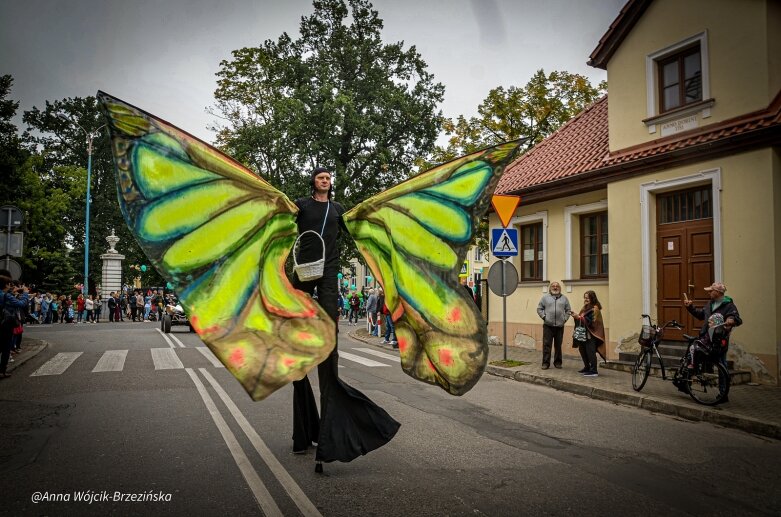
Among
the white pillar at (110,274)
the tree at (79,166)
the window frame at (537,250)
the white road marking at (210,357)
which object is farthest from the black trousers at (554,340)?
the tree at (79,166)

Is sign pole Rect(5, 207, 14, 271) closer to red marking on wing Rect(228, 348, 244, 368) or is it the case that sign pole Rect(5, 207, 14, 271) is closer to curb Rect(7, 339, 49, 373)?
curb Rect(7, 339, 49, 373)

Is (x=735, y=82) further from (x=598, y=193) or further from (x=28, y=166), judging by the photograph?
(x=28, y=166)

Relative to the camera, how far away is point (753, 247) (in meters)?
10.1

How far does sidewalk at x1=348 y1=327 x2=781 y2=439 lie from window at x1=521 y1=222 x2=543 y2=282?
13.6ft

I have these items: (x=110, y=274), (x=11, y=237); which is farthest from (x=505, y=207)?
(x=110, y=274)

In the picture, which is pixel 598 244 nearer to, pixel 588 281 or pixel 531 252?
pixel 588 281

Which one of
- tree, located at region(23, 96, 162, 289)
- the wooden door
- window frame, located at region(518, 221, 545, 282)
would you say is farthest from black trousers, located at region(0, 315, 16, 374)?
tree, located at region(23, 96, 162, 289)

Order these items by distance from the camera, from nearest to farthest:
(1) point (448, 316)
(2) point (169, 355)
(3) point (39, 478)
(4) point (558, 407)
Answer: (1) point (448, 316) → (3) point (39, 478) → (4) point (558, 407) → (2) point (169, 355)

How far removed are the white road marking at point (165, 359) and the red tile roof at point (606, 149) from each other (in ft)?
34.3

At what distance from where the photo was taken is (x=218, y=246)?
397 centimetres

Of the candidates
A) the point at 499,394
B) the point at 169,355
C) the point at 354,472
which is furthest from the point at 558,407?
the point at 169,355

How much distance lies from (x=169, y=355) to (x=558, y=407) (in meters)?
9.88

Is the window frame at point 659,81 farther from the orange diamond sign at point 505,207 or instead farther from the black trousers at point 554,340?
the black trousers at point 554,340

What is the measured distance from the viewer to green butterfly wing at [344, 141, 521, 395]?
407cm
